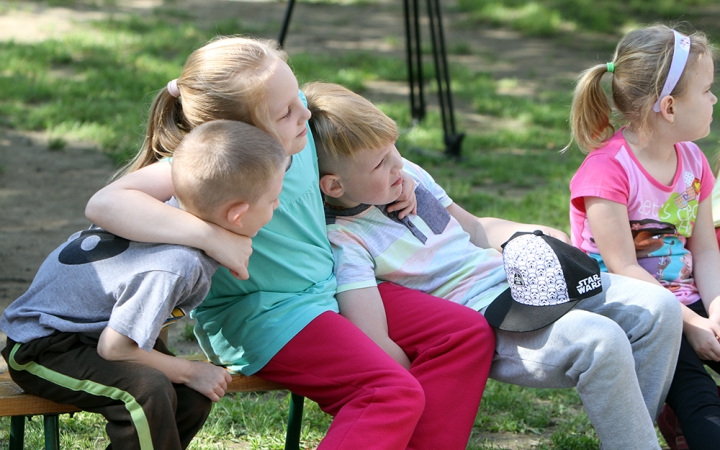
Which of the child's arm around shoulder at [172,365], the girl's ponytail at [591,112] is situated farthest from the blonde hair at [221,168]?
the girl's ponytail at [591,112]

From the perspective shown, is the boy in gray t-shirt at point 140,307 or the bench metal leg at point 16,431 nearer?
the boy in gray t-shirt at point 140,307

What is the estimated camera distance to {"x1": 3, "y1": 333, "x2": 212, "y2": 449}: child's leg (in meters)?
1.77

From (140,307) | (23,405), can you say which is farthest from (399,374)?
(23,405)

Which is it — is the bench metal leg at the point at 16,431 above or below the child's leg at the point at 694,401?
above

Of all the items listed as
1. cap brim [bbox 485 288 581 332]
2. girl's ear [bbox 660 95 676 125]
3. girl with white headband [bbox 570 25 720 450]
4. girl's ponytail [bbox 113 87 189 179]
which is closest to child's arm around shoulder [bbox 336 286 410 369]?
cap brim [bbox 485 288 581 332]

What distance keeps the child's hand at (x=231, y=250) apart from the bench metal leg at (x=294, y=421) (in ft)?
1.58

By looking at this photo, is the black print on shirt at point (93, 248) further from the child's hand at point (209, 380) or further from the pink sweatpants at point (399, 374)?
the pink sweatpants at point (399, 374)

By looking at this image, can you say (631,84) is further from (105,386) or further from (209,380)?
(105,386)

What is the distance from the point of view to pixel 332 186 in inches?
89.3

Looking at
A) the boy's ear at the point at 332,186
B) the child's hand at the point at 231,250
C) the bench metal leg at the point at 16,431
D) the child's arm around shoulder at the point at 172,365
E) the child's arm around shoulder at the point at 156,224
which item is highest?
the child's arm around shoulder at the point at 156,224

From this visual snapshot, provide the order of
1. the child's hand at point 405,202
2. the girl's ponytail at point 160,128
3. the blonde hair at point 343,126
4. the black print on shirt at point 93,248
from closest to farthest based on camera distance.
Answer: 1. the black print on shirt at point 93,248
2. the girl's ponytail at point 160,128
3. the blonde hair at point 343,126
4. the child's hand at point 405,202

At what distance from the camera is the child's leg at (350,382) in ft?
6.21

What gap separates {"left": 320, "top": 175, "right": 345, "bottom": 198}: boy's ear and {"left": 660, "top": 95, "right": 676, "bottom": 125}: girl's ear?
38.0 inches

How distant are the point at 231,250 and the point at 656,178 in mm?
1320
